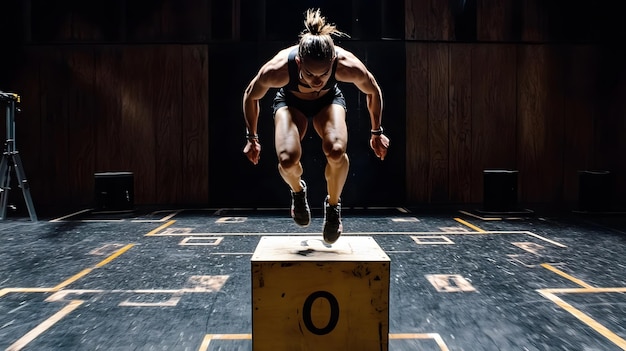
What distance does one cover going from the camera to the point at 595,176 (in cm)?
650

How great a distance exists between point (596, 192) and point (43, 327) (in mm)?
6569

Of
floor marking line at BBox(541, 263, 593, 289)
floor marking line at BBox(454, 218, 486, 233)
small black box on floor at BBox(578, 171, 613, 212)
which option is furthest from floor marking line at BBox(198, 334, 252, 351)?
small black box on floor at BBox(578, 171, 613, 212)

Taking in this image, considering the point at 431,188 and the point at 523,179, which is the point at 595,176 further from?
the point at 431,188

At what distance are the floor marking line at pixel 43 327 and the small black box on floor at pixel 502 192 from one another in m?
5.33

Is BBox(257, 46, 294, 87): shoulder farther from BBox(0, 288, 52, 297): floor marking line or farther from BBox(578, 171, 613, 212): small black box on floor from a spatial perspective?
BBox(578, 171, 613, 212): small black box on floor

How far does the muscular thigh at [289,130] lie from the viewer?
2457 mm

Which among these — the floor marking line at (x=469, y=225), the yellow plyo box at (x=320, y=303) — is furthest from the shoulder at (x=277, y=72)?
the floor marking line at (x=469, y=225)

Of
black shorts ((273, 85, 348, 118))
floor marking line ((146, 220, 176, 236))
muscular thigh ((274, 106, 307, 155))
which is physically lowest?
floor marking line ((146, 220, 176, 236))

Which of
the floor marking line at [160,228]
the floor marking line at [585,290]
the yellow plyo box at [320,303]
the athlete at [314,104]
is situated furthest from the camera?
the floor marking line at [160,228]

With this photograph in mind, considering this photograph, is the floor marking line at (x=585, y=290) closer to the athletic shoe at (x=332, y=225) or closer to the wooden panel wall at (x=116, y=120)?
A: the athletic shoe at (x=332, y=225)

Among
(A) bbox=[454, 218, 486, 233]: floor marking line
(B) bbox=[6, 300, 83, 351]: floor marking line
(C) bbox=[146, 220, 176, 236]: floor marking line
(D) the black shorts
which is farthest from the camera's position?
(A) bbox=[454, 218, 486, 233]: floor marking line

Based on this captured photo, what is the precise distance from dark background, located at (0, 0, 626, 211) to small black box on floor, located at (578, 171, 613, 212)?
94cm

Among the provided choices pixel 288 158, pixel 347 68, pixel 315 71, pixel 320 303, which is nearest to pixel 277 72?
pixel 315 71

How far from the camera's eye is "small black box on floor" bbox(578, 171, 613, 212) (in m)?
6.42
